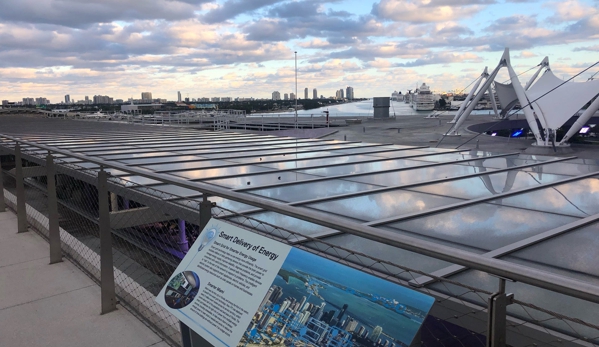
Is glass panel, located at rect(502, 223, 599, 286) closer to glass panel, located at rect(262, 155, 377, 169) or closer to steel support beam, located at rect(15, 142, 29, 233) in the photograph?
glass panel, located at rect(262, 155, 377, 169)

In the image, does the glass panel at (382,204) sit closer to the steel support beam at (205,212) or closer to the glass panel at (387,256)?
the glass panel at (387,256)

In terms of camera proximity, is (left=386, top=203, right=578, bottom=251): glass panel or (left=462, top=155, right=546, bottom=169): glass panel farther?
(left=462, top=155, right=546, bottom=169): glass panel

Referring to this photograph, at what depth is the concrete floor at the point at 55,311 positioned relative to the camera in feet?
14.0

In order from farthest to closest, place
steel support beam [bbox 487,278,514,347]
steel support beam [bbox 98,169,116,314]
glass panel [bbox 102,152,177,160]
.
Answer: glass panel [bbox 102,152,177,160]
steel support beam [bbox 98,169,116,314]
steel support beam [bbox 487,278,514,347]

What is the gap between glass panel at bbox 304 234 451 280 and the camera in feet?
13.1

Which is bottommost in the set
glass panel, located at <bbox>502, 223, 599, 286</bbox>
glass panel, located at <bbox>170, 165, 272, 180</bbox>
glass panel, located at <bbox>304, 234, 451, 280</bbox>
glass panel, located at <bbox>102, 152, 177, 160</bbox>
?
glass panel, located at <bbox>502, 223, 599, 286</bbox>

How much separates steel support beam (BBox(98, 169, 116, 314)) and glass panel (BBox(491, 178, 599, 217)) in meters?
5.28

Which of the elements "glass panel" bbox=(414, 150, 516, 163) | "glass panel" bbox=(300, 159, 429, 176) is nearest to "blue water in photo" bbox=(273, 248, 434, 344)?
"glass panel" bbox=(300, 159, 429, 176)

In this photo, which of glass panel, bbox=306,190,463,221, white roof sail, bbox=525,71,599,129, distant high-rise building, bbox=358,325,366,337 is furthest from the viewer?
white roof sail, bbox=525,71,599,129

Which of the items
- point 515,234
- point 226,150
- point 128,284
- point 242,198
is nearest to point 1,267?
point 128,284

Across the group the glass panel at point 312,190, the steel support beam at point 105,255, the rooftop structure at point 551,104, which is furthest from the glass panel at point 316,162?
the rooftop structure at point 551,104

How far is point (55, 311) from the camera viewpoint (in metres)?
4.85

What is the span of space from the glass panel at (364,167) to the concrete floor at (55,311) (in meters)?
5.03

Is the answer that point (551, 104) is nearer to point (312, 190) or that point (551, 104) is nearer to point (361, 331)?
point (312, 190)
